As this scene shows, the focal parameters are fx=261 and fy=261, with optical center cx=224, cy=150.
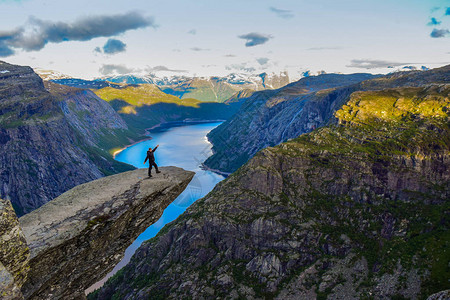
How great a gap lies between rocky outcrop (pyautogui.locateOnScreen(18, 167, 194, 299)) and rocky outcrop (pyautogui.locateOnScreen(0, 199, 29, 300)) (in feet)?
10.5

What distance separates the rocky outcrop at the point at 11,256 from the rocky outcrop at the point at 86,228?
3.19 m

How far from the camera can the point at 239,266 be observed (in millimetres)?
88312

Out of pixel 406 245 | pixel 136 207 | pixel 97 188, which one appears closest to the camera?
pixel 136 207

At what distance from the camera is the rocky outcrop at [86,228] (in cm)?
2328

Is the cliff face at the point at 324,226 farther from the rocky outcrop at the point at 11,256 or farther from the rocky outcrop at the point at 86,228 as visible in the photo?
the rocky outcrop at the point at 11,256

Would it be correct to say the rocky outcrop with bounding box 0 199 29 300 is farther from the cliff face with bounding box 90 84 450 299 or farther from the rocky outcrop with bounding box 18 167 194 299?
the cliff face with bounding box 90 84 450 299

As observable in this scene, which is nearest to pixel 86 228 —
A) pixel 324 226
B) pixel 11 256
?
pixel 11 256

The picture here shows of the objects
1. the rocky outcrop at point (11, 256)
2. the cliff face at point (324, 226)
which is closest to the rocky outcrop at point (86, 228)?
the rocky outcrop at point (11, 256)

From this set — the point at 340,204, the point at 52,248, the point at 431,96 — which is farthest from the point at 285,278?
the point at 431,96

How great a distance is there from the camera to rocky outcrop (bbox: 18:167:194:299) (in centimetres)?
2328

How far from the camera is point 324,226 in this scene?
9181 centimetres

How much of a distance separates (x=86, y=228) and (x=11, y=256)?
7.20 metres

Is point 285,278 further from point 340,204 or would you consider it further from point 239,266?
point 340,204

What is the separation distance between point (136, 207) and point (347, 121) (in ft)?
393
